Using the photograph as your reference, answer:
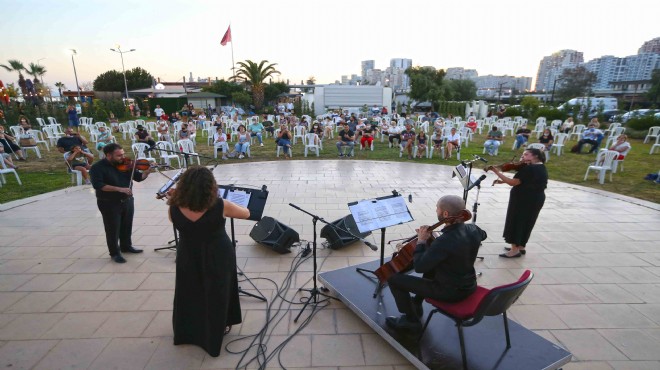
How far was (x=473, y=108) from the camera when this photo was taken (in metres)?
26.4

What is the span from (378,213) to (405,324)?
36.6 inches

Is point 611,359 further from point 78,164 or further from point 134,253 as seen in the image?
point 78,164

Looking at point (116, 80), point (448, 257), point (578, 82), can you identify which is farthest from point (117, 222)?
point (116, 80)

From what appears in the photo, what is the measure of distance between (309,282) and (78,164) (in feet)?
22.8

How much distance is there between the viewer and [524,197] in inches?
168

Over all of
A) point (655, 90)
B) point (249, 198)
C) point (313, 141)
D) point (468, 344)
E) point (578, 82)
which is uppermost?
point (578, 82)

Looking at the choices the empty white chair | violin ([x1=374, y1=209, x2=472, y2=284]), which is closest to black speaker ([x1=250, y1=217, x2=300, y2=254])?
violin ([x1=374, y1=209, x2=472, y2=284])

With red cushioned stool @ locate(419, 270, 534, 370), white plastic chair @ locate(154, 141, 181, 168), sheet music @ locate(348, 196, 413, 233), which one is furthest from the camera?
white plastic chair @ locate(154, 141, 181, 168)

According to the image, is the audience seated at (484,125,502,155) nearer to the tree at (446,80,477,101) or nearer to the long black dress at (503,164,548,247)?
the long black dress at (503,164,548,247)

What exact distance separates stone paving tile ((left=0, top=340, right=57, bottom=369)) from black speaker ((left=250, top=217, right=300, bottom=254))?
7.66 feet

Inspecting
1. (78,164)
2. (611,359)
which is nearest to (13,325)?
(611,359)

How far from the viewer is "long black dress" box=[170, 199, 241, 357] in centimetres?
251

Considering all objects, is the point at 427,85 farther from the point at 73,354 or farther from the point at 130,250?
the point at 73,354

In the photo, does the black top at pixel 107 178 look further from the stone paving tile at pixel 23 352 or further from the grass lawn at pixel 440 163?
the grass lawn at pixel 440 163
